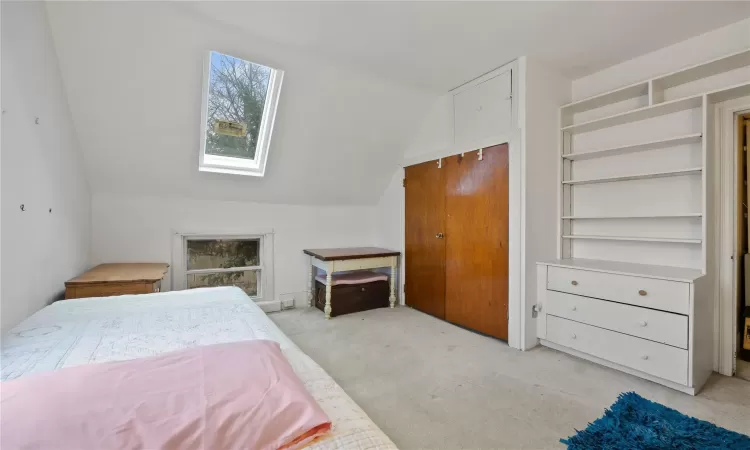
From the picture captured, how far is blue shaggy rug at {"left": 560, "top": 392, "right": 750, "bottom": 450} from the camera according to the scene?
4.98 ft

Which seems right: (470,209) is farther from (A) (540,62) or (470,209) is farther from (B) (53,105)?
(B) (53,105)

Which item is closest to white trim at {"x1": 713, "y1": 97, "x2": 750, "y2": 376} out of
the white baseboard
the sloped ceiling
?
the sloped ceiling

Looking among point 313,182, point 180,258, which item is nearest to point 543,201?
point 313,182

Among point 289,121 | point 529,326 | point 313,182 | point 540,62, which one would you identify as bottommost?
point 529,326

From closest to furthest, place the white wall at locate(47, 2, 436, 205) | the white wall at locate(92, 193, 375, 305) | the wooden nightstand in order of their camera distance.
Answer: the white wall at locate(47, 2, 436, 205), the wooden nightstand, the white wall at locate(92, 193, 375, 305)

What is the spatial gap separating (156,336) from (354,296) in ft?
7.72

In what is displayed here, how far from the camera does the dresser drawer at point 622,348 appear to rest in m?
2.00

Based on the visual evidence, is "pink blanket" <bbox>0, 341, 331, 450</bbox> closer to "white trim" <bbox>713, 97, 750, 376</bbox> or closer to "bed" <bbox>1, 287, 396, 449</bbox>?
"bed" <bbox>1, 287, 396, 449</bbox>

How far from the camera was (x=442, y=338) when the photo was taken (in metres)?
2.88

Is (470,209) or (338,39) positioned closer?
(338,39)

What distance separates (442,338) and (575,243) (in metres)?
1.51

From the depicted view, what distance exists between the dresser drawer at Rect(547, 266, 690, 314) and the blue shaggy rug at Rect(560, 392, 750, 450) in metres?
0.63

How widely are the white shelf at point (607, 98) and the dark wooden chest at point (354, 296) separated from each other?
2.59m

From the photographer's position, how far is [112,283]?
2365 mm
